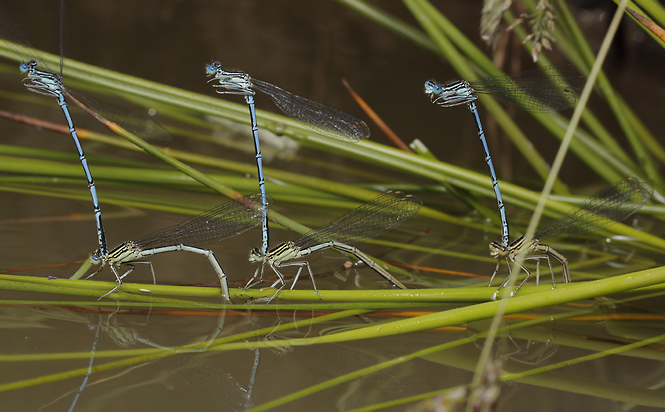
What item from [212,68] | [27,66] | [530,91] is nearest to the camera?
[27,66]

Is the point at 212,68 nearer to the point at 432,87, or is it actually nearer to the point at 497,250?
the point at 432,87

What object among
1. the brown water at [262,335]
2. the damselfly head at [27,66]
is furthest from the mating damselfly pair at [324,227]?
the brown water at [262,335]

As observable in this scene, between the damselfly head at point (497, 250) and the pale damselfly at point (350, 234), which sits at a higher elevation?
the pale damselfly at point (350, 234)

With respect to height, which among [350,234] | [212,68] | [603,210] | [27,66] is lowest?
[603,210]

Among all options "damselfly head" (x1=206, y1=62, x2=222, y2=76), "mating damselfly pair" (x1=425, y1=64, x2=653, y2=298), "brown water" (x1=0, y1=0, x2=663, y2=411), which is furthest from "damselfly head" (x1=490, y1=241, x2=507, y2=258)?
"damselfly head" (x1=206, y1=62, x2=222, y2=76)

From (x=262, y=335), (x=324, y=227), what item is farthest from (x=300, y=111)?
(x=262, y=335)

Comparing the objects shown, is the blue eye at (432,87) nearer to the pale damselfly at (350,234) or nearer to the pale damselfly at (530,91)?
the pale damselfly at (530,91)

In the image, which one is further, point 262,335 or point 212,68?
point 212,68
